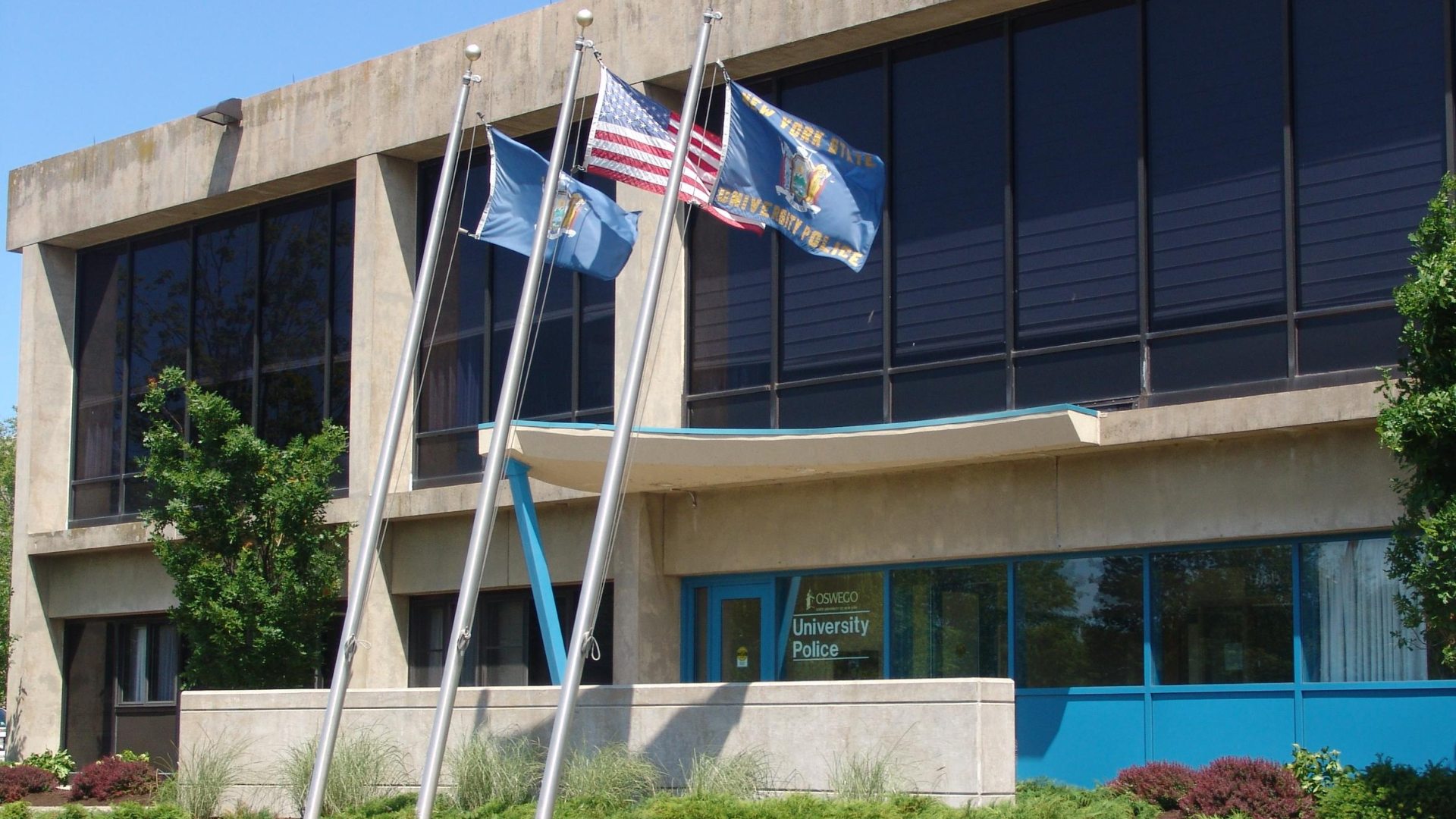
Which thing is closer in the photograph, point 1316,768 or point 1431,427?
point 1431,427

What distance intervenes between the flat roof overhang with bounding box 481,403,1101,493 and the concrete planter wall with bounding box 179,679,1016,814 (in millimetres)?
2710

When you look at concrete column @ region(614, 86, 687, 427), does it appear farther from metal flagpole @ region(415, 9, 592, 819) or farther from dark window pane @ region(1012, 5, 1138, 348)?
metal flagpole @ region(415, 9, 592, 819)

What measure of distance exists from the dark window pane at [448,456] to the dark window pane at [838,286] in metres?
5.44

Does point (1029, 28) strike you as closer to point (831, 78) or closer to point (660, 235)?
point (831, 78)

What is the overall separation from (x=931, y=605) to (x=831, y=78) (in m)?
6.84

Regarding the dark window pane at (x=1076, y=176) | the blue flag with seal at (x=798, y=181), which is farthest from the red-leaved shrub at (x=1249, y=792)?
the blue flag with seal at (x=798, y=181)

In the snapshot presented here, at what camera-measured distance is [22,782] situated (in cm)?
2438

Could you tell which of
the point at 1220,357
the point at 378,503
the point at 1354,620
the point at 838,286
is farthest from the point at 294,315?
the point at 1354,620

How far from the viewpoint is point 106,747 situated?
28.4 metres

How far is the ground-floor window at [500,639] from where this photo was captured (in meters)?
22.7

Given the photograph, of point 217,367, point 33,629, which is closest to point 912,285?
point 217,367

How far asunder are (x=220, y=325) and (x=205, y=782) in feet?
33.6

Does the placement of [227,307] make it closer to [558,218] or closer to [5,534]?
[558,218]

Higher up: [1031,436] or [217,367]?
[217,367]
